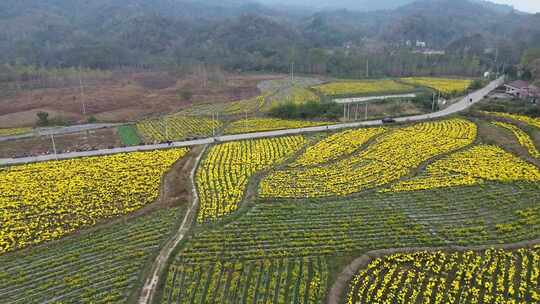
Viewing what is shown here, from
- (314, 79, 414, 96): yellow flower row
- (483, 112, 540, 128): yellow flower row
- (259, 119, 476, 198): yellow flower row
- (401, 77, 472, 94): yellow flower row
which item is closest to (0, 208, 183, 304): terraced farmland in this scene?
(259, 119, 476, 198): yellow flower row

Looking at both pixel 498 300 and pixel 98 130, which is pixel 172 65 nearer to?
pixel 98 130

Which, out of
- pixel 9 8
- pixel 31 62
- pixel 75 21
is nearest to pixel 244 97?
pixel 31 62

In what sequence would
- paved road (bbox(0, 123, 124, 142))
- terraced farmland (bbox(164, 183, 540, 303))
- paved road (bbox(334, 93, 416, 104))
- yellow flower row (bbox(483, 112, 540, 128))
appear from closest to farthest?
terraced farmland (bbox(164, 183, 540, 303)), yellow flower row (bbox(483, 112, 540, 128)), paved road (bbox(0, 123, 124, 142)), paved road (bbox(334, 93, 416, 104))

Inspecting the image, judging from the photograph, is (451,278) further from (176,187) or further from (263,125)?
(263,125)

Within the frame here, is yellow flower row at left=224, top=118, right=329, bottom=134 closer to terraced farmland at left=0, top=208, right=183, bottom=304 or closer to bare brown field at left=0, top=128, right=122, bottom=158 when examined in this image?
bare brown field at left=0, top=128, right=122, bottom=158

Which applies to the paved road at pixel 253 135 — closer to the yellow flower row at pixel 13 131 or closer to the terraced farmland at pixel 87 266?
the yellow flower row at pixel 13 131

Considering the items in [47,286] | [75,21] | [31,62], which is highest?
[75,21]

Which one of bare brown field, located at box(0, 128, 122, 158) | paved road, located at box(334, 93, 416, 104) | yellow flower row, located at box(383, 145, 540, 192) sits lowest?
yellow flower row, located at box(383, 145, 540, 192)
